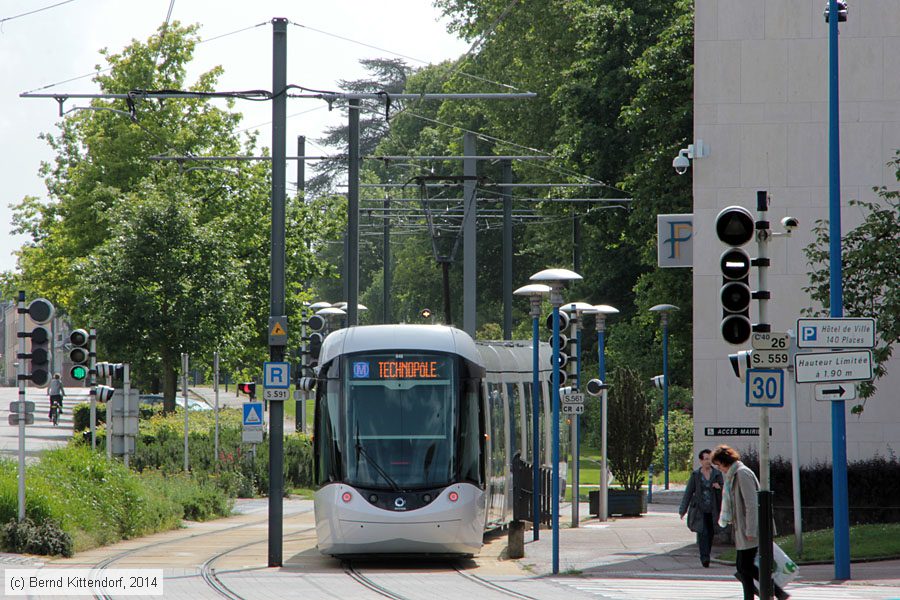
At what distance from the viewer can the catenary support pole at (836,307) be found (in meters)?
16.7

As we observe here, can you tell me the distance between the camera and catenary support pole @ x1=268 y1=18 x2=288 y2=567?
18.4m

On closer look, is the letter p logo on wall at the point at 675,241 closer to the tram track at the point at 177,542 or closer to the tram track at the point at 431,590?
the tram track at the point at 177,542

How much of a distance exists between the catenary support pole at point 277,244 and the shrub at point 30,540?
2.90 metres

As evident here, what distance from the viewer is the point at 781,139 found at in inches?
924

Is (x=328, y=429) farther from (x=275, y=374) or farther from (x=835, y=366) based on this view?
(x=835, y=366)

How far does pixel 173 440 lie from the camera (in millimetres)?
37188

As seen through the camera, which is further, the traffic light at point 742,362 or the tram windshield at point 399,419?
the tram windshield at point 399,419

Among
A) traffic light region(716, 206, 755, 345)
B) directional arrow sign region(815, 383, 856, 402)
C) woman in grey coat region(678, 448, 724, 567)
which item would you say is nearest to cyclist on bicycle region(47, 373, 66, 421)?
woman in grey coat region(678, 448, 724, 567)

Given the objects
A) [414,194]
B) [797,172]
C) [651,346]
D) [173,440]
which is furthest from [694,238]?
A: [414,194]

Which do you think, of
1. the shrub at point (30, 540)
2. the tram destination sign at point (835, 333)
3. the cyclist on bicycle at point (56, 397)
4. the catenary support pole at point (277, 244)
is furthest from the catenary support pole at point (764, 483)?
the cyclist on bicycle at point (56, 397)

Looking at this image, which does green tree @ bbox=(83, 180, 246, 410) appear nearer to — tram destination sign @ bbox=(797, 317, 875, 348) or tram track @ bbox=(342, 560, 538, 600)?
tram track @ bbox=(342, 560, 538, 600)

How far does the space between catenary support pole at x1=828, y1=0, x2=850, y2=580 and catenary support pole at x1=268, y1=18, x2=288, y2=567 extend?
22.4 feet

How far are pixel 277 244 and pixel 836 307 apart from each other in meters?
7.01

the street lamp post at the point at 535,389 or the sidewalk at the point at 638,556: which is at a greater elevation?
the street lamp post at the point at 535,389
